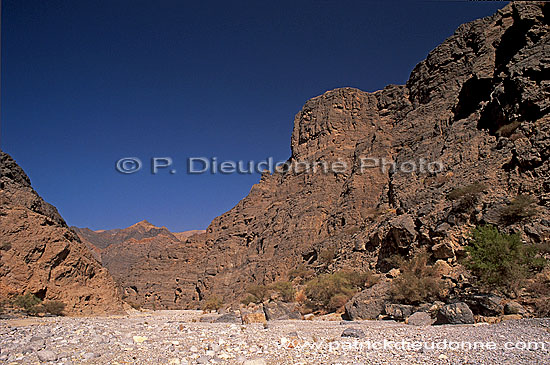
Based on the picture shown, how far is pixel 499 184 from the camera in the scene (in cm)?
1628

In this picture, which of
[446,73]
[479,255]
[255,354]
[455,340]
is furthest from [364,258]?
[446,73]

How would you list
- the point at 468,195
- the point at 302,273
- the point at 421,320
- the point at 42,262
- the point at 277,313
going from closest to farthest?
the point at 421,320 < the point at 277,313 < the point at 42,262 < the point at 468,195 < the point at 302,273

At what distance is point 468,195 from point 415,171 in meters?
8.53

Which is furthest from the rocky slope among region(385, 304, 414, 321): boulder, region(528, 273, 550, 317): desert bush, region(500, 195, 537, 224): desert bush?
region(385, 304, 414, 321): boulder

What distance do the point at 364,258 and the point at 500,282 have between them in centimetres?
1010

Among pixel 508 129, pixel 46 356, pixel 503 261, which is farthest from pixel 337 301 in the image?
pixel 46 356

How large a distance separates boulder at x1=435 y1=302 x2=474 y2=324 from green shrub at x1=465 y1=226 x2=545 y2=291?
105 inches

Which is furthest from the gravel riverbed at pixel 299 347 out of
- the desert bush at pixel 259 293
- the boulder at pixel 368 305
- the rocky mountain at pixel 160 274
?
the rocky mountain at pixel 160 274

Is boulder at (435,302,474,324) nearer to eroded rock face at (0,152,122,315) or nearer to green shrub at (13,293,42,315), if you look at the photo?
green shrub at (13,293,42,315)

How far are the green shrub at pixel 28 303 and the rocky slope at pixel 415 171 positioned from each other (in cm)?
1527

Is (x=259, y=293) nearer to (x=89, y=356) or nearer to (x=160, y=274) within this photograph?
(x=89, y=356)

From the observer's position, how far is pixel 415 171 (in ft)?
80.4

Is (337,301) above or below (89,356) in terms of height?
below

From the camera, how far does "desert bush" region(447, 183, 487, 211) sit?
15.9 metres
